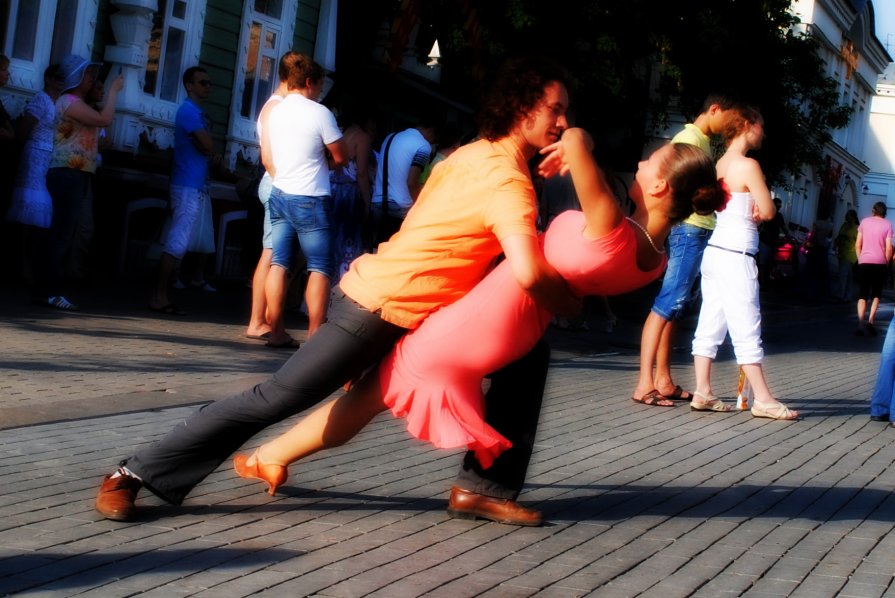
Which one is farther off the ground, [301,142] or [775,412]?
[301,142]

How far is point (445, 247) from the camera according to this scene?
16.0ft

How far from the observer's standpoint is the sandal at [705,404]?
9.26m

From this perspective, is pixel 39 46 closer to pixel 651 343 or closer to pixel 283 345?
pixel 283 345

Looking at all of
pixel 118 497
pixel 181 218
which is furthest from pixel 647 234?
pixel 181 218

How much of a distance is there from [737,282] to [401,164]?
3453 millimetres

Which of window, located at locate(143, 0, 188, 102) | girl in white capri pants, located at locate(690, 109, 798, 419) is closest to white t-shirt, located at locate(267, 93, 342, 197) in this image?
girl in white capri pants, located at locate(690, 109, 798, 419)

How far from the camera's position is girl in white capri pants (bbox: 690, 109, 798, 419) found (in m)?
9.20

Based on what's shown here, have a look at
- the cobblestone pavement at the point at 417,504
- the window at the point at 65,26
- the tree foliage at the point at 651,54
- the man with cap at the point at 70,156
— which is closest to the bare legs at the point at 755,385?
the cobblestone pavement at the point at 417,504

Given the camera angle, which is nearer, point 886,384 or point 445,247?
point 445,247

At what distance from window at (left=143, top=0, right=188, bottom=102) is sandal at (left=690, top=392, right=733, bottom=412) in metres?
9.33

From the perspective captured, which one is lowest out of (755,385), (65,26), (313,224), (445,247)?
(755,385)

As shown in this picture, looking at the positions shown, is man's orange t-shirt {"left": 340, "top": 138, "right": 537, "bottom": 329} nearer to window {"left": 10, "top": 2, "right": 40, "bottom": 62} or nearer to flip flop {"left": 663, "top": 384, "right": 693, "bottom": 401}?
flip flop {"left": 663, "top": 384, "right": 693, "bottom": 401}

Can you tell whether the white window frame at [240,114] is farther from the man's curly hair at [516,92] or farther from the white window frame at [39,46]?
the man's curly hair at [516,92]

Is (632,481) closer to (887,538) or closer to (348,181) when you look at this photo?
(887,538)
